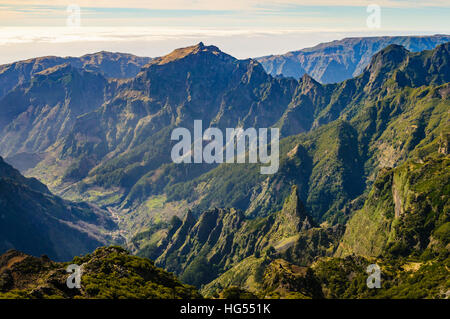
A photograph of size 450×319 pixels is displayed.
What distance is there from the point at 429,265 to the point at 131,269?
12759cm

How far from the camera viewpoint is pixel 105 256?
155875 millimetres

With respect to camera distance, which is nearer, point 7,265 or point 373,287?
point 7,265

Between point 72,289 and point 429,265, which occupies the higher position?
point 72,289
